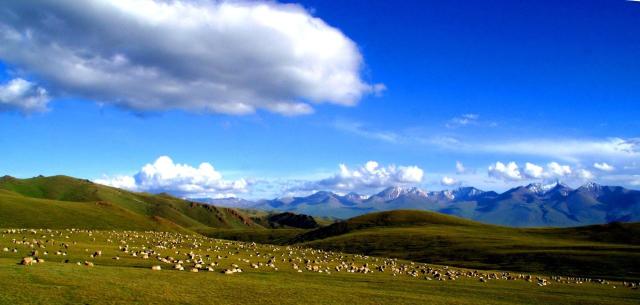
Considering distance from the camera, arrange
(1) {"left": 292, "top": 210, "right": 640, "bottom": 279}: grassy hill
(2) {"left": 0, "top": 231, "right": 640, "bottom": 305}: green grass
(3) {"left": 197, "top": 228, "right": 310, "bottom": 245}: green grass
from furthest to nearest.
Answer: (3) {"left": 197, "top": 228, "right": 310, "bottom": 245}: green grass, (1) {"left": 292, "top": 210, "right": 640, "bottom": 279}: grassy hill, (2) {"left": 0, "top": 231, "right": 640, "bottom": 305}: green grass

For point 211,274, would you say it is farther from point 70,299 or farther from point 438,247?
point 438,247

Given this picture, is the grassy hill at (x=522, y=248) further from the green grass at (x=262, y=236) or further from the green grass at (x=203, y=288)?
the green grass at (x=203, y=288)

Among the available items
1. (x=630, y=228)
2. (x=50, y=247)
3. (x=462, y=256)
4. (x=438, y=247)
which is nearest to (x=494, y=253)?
(x=462, y=256)

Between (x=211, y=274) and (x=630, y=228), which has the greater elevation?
(x=630, y=228)

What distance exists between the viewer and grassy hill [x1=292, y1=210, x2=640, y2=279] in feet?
235

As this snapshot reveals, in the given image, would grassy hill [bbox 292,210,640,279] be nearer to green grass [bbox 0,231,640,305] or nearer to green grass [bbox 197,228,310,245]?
green grass [bbox 197,228,310,245]

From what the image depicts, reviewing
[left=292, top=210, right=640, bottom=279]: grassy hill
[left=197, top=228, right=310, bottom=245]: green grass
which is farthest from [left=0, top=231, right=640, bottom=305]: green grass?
[left=197, top=228, right=310, bottom=245]: green grass

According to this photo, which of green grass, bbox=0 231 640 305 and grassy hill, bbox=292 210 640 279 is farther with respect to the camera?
grassy hill, bbox=292 210 640 279

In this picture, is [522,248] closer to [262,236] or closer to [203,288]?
[203,288]

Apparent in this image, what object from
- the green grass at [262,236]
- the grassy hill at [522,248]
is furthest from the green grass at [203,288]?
the green grass at [262,236]

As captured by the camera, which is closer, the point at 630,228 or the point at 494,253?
the point at 494,253

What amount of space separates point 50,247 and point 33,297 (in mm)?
23159

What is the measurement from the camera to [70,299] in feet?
58.4

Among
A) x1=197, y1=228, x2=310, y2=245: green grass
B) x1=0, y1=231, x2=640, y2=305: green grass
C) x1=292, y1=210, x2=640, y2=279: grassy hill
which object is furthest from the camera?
x1=197, y1=228, x2=310, y2=245: green grass
